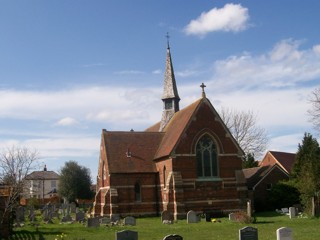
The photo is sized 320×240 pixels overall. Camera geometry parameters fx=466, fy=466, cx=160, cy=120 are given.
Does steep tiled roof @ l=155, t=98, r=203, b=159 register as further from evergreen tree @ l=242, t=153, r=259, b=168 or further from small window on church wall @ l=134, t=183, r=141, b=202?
evergreen tree @ l=242, t=153, r=259, b=168

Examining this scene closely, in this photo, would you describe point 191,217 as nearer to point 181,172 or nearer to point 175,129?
point 181,172

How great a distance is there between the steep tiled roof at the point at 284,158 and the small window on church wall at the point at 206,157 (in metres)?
18.1

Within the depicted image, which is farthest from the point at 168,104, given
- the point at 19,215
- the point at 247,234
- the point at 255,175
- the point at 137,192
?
the point at 247,234

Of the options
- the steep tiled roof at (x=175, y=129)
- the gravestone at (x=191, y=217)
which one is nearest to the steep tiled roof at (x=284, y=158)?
the steep tiled roof at (x=175, y=129)

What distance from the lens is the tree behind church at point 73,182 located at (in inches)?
2972

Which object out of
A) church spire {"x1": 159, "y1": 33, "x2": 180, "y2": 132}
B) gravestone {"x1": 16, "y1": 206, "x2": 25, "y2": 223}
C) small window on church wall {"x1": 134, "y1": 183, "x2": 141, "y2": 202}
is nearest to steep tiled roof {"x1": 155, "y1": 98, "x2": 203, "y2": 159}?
small window on church wall {"x1": 134, "y1": 183, "x2": 141, "y2": 202}

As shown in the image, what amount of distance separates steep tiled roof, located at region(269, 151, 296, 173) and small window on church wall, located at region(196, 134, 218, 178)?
1808 centimetres

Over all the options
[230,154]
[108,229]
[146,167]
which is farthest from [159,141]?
[108,229]

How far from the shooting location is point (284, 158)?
5794 cm

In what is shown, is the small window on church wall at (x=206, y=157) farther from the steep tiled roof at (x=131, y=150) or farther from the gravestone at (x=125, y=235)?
the gravestone at (x=125, y=235)

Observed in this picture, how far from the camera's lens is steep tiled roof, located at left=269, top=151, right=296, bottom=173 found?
56119 millimetres

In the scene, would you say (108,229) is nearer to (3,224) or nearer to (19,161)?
(3,224)

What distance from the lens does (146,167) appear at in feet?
141

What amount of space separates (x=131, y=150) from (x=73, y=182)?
113 ft
